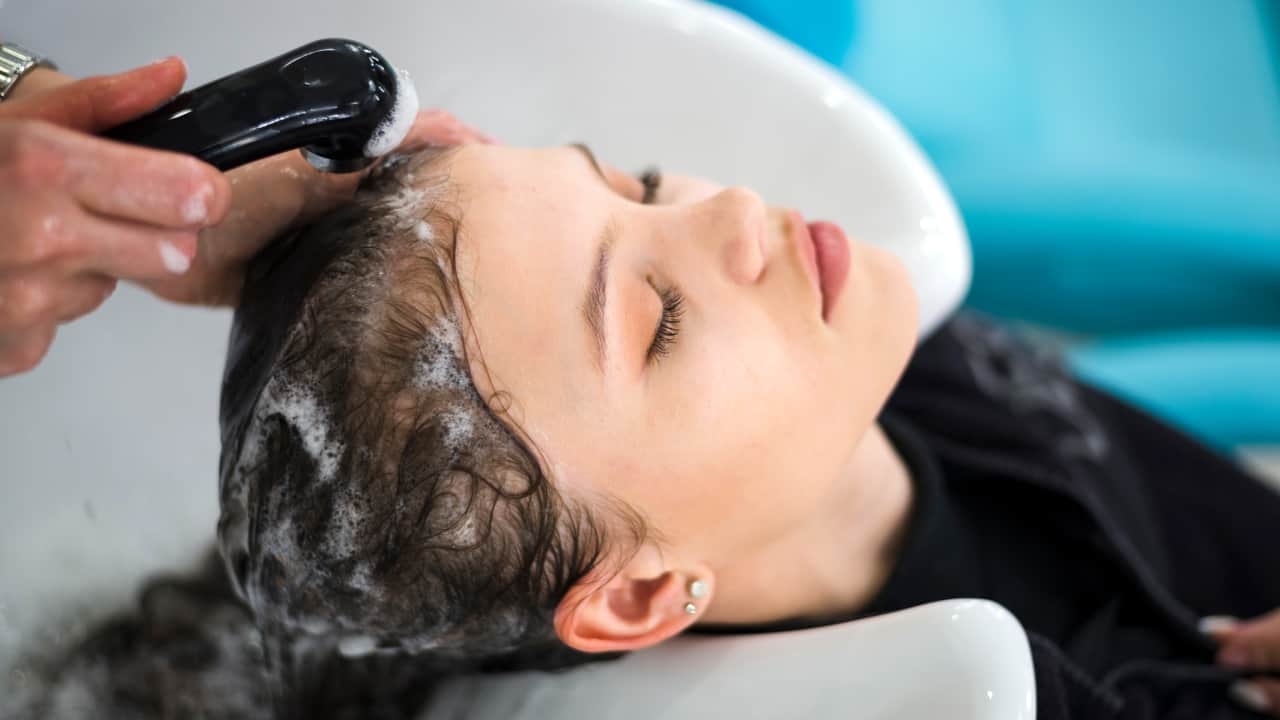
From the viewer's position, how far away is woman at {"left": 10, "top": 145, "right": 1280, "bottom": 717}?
60cm

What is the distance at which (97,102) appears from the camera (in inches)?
20.1

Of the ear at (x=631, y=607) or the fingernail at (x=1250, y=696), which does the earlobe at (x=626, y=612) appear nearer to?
the ear at (x=631, y=607)

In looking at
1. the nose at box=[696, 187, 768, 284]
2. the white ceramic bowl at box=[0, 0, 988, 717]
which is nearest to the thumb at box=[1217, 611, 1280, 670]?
the white ceramic bowl at box=[0, 0, 988, 717]

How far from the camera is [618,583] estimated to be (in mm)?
667

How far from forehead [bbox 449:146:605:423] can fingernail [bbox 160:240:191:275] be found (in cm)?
15

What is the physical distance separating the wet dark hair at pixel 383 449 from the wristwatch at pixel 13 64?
0.54ft

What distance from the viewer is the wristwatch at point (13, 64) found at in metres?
0.59

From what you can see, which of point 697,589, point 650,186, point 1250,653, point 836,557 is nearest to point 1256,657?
point 1250,653

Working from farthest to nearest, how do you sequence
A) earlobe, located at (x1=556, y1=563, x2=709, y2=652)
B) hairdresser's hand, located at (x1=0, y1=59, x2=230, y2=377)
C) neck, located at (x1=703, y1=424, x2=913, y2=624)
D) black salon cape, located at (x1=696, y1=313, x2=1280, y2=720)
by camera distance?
black salon cape, located at (x1=696, y1=313, x2=1280, y2=720) < neck, located at (x1=703, y1=424, x2=913, y2=624) < earlobe, located at (x1=556, y1=563, x2=709, y2=652) < hairdresser's hand, located at (x1=0, y1=59, x2=230, y2=377)

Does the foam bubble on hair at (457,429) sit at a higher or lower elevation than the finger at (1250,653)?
higher

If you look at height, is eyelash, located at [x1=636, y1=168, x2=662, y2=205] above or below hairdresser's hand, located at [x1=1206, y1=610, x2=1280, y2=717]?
above

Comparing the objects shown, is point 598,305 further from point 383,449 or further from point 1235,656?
point 1235,656

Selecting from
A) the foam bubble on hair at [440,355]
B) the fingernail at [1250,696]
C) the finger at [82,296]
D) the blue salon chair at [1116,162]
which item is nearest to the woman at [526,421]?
the foam bubble on hair at [440,355]

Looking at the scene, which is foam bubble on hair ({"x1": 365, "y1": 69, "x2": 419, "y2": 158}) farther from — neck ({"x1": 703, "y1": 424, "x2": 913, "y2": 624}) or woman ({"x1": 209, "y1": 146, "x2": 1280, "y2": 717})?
neck ({"x1": 703, "y1": 424, "x2": 913, "y2": 624})
